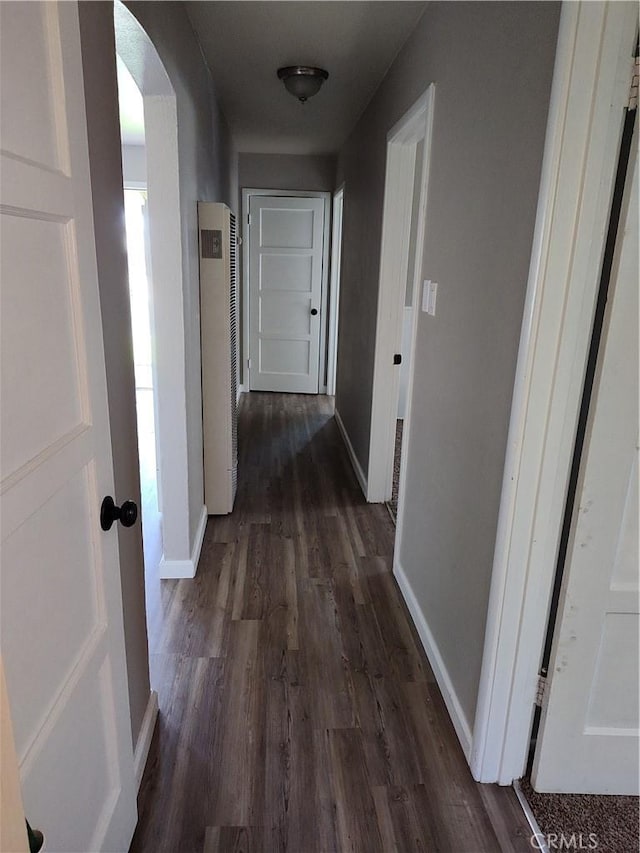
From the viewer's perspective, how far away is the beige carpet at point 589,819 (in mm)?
1425

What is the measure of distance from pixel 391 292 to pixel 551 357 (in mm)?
1944

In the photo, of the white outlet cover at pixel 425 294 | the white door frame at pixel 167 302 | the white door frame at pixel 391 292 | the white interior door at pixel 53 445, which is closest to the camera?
the white interior door at pixel 53 445

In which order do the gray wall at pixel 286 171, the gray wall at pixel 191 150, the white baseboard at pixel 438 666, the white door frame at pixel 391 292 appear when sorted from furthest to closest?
the gray wall at pixel 286 171
the white door frame at pixel 391 292
the gray wall at pixel 191 150
the white baseboard at pixel 438 666

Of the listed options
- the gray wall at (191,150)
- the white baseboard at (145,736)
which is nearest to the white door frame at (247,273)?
the gray wall at (191,150)

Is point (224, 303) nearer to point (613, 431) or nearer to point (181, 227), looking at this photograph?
point (181, 227)

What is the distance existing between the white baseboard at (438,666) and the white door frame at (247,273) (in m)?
3.75

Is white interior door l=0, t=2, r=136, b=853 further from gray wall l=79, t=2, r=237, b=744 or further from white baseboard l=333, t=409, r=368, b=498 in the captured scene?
white baseboard l=333, t=409, r=368, b=498

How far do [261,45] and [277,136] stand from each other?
2.14 m

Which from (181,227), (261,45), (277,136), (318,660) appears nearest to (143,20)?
(181,227)

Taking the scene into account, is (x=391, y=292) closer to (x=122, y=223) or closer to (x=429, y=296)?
(x=429, y=296)

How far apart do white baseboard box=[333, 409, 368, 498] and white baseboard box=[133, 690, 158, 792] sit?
1.98m

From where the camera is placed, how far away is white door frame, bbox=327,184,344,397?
18.5 ft

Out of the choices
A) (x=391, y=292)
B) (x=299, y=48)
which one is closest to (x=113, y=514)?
(x=391, y=292)

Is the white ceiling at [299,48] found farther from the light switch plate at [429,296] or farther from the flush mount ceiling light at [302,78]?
the light switch plate at [429,296]
